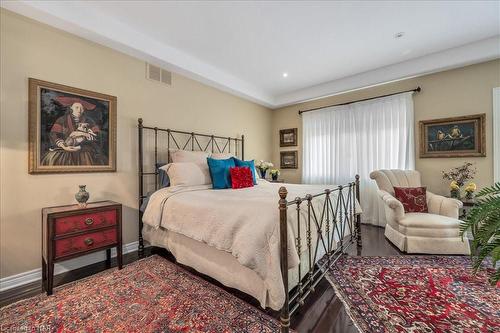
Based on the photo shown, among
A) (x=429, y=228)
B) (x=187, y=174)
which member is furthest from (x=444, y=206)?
(x=187, y=174)

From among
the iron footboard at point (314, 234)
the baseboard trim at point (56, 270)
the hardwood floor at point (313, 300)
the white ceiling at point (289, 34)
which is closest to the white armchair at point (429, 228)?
the hardwood floor at point (313, 300)

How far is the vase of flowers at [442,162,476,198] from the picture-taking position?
313 centimetres

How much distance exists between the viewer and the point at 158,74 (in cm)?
324

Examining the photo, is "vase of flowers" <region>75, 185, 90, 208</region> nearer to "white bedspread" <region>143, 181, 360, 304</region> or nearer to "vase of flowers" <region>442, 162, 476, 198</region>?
"white bedspread" <region>143, 181, 360, 304</region>

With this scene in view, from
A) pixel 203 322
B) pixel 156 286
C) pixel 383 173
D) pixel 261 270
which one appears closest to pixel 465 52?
pixel 383 173

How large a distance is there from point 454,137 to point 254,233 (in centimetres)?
380

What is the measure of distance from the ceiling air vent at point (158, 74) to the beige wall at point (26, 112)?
0.08 meters

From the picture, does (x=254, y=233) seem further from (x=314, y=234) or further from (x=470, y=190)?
(x=470, y=190)

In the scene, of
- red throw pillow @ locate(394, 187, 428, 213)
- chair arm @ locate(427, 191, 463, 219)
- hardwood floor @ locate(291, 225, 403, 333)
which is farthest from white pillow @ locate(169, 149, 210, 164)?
chair arm @ locate(427, 191, 463, 219)

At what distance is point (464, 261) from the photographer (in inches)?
97.7

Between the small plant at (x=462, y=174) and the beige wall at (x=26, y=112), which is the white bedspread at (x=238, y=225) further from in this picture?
the small plant at (x=462, y=174)

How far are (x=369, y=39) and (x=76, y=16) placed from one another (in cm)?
360

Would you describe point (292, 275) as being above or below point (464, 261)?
above

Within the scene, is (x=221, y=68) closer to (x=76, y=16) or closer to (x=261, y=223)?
(x=76, y=16)
